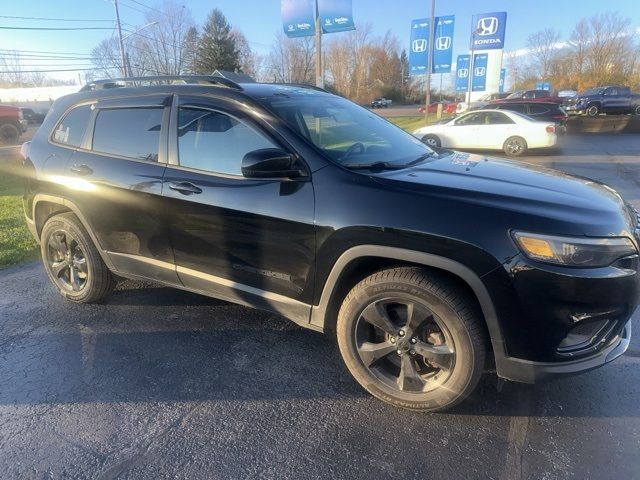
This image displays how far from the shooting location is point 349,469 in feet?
7.07

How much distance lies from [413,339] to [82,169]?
286 centimetres

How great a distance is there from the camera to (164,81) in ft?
11.3

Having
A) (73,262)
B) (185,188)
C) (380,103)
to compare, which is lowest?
(73,262)

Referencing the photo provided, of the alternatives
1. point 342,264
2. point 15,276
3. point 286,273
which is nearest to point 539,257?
point 342,264

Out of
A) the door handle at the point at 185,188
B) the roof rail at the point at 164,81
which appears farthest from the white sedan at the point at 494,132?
the door handle at the point at 185,188

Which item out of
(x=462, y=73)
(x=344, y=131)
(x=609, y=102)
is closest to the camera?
(x=344, y=131)

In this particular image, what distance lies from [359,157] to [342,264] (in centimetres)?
80

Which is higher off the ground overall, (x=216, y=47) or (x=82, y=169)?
(x=216, y=47)

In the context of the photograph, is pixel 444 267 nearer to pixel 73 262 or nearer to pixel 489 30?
pixel 73 262

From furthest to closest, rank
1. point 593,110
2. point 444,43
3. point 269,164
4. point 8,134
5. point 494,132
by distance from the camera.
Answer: point 593,110 → point 444,43 → point 8,134 → point 494,132 → point 269,164

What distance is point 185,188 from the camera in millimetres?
2982

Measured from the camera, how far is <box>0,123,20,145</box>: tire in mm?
18562

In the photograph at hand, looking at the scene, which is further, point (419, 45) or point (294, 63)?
point (294, 63)

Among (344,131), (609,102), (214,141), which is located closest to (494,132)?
(344,131)
